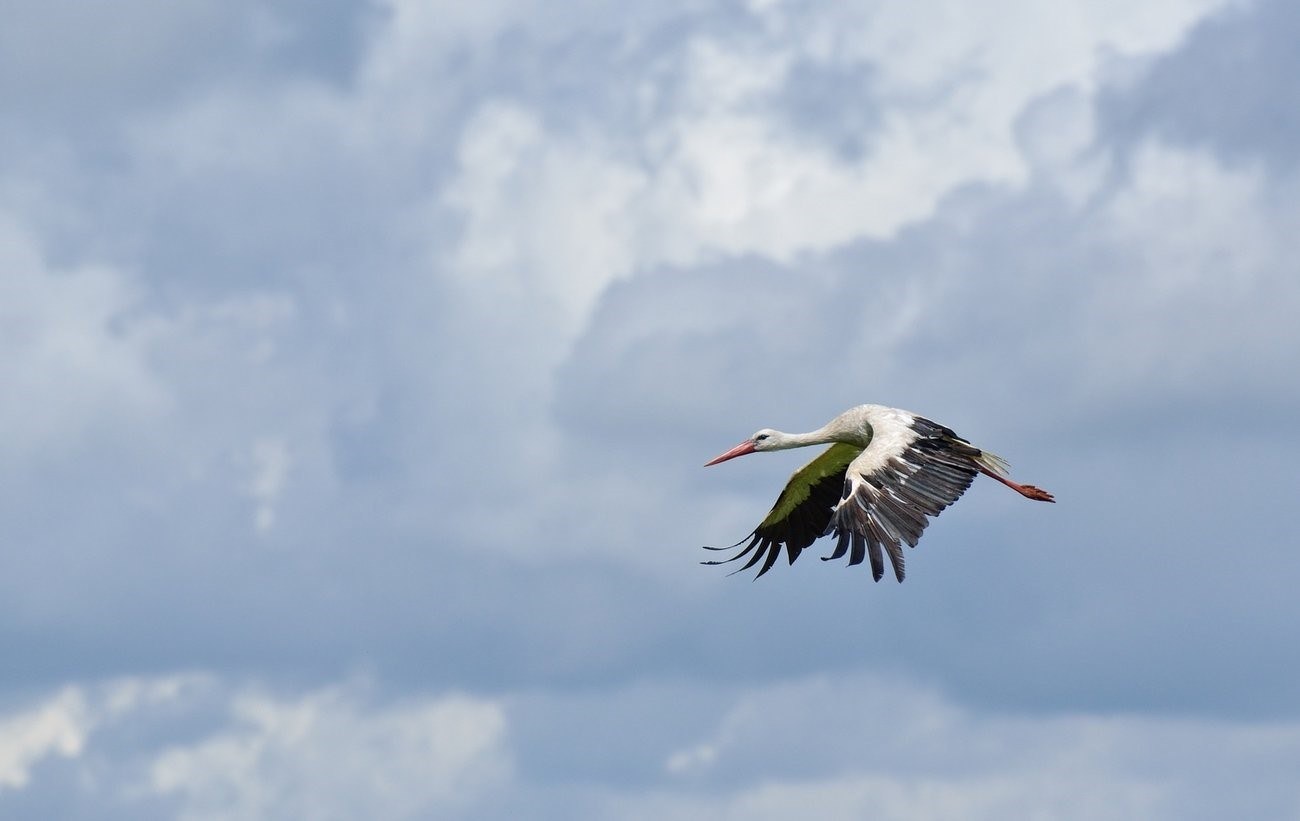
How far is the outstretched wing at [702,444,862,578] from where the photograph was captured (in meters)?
39.4

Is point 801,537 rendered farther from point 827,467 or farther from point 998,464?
point 998,464

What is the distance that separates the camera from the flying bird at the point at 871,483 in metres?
32.1

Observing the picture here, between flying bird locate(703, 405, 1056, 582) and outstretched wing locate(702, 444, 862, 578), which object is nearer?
flying bird locate(703, 405, 1056, 582)

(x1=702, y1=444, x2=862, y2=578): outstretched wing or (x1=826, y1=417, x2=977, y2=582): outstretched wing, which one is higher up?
(x1=702, y1=444, x2=862, y2=578): outstretched wing

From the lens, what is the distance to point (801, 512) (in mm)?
39750

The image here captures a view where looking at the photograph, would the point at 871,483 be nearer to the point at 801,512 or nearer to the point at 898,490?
the point at 898,490

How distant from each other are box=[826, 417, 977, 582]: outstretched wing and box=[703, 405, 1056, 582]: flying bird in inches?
0.5

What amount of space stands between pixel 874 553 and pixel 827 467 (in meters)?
7.97

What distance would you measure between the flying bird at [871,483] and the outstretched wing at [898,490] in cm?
1

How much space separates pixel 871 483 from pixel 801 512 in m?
6.59

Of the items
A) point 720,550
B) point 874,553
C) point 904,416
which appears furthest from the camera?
point 720,550

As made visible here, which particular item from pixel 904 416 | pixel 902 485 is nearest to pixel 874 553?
pixel 902 485

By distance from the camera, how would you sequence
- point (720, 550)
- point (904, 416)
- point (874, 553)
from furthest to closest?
point (720, 550), point (904, 416), point (874, 553)

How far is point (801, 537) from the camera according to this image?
39.7 meters
